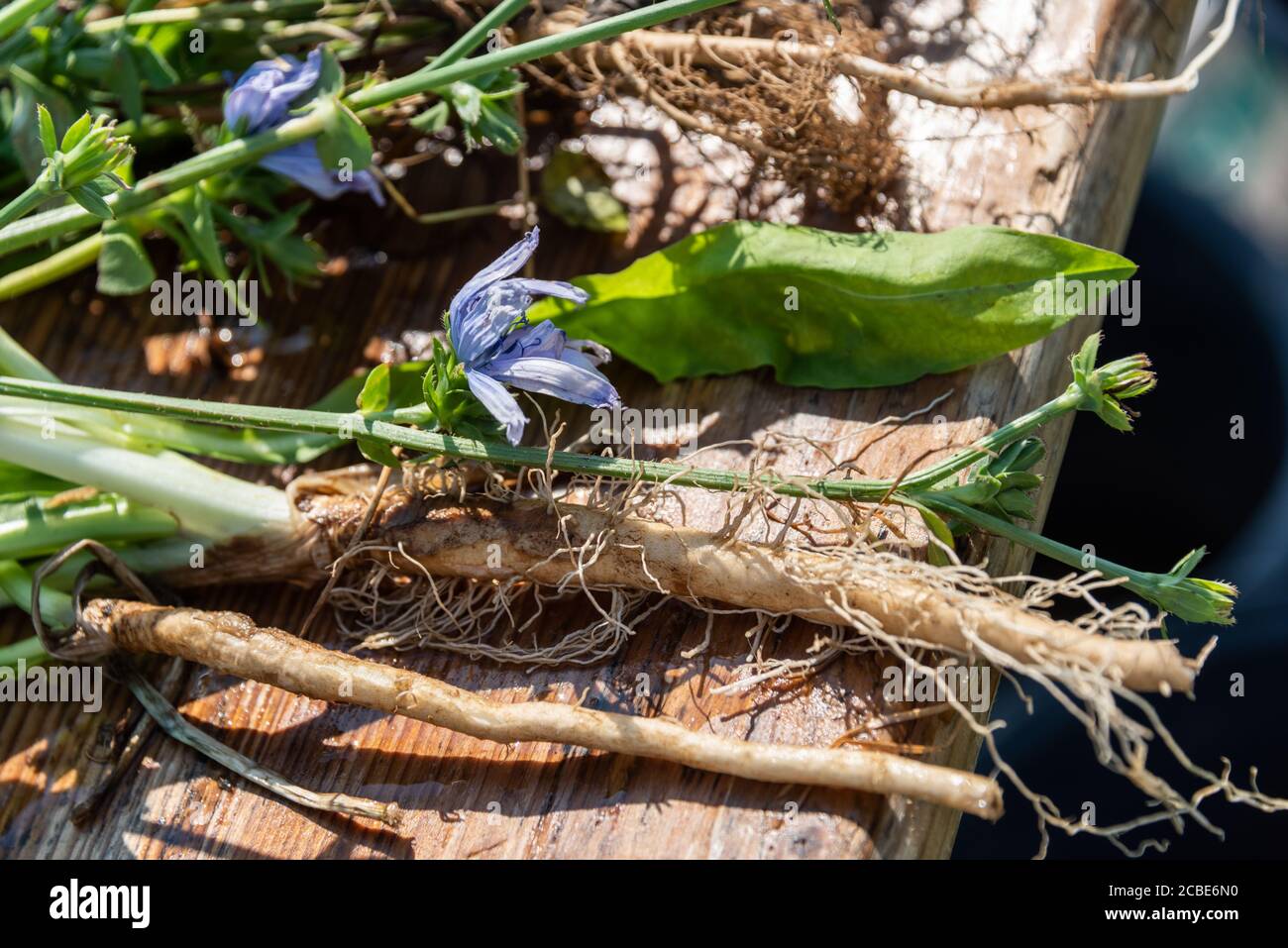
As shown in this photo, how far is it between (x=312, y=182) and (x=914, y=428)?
1.53ft

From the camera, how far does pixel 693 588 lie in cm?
74

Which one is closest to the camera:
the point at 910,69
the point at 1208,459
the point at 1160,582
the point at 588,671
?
the point at 1160,582

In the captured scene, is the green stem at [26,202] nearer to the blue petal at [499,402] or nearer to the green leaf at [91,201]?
the green leaf at [91,201]

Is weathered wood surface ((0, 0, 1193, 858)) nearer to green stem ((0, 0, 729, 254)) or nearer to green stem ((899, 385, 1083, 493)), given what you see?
green stem ((899, 385, 1083, 493))

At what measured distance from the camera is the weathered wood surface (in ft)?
2.30

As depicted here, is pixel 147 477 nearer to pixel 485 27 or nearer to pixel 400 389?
pixel 400 389

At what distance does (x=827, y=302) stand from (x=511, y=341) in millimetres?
235

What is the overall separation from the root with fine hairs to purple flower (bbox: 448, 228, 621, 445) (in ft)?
0.21

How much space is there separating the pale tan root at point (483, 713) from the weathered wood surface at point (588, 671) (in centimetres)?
3

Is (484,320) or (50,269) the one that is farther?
(50,269)

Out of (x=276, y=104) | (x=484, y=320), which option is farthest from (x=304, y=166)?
(x=484, y=320)

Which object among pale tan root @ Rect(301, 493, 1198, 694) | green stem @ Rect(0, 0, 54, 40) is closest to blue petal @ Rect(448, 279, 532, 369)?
pale tan root @ Rect(301, 493, 1198, 694)

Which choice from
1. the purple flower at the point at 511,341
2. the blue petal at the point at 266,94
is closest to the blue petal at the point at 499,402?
the purple flower at the point at 511,341

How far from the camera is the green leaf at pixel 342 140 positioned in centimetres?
78
